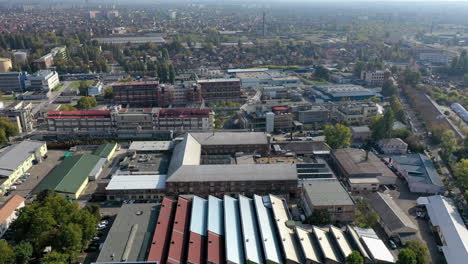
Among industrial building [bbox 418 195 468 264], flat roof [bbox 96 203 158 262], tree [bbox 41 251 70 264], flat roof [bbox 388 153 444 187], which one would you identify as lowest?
industrial building [bbox 418 195 468 264]

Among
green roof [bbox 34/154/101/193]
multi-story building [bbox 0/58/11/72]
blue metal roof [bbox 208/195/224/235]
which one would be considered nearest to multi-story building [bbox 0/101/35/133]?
green roof [bbox 34/154/101/193]

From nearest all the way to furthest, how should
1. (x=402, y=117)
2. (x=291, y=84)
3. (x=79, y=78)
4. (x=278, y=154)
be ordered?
(x=278, y=154), (x=402, y=117), (x=291, y=84), (x=79, y=78)

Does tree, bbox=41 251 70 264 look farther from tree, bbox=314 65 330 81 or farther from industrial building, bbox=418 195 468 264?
tree, bbox=314 65 330 81

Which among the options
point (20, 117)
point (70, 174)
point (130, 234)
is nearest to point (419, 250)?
point (130, 234)

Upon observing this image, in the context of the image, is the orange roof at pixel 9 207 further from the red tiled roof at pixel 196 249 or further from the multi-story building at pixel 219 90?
the multi-story building at pixel 219 90

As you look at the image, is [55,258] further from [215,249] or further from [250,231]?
[250,231]

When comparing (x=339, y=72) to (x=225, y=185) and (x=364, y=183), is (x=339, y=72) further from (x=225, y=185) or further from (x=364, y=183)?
(x=225, y=185)

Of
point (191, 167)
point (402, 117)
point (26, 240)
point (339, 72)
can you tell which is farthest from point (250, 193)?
point (339, 72)
